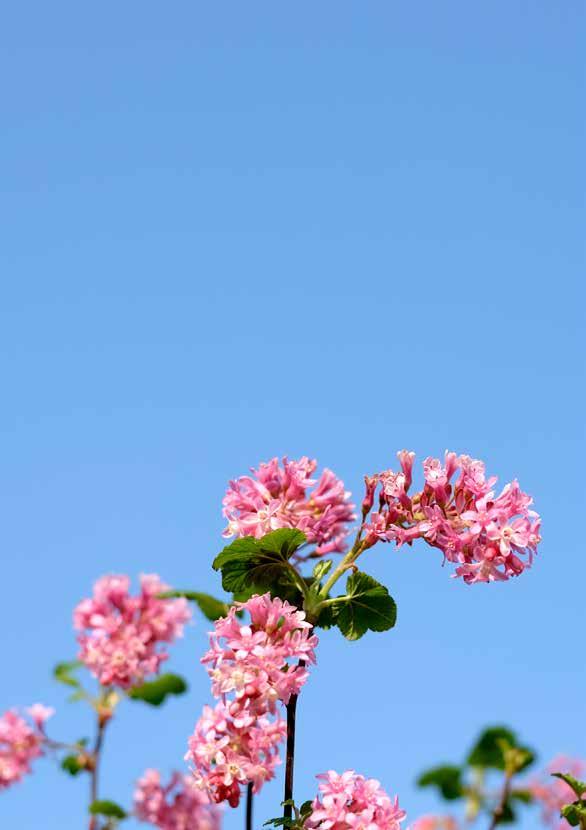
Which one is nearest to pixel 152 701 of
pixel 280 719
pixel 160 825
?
pixel 160 825

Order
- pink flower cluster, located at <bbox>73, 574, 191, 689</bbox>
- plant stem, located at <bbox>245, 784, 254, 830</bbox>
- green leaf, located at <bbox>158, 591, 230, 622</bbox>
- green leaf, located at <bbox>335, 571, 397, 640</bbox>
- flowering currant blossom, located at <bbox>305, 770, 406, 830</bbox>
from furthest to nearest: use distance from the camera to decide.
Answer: pink flower cluster, located at <bbox>73, 574, 191, 689</bbox>, green leaf, located at <bbox>158, 591, 230, 622</bbox>, plant stem, located at <bbox>245, 784, 254, 830</bbox>, green leaf, located at <bbox>335, 571, 397, 640</bbox>, flowering currant blossom, located at <bbox>305, 770, 406, 830</bbox>

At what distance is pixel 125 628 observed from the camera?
9094 mm

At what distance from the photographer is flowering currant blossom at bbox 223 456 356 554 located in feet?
13.7

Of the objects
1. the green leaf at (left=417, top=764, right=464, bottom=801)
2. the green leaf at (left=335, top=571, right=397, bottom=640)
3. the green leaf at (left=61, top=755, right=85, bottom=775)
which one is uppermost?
the green leaf at (left=417, top=764, right=464, bottom=801)

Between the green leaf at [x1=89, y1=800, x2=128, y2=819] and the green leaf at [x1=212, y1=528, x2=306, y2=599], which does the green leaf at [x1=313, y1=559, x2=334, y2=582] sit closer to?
the green leaf at [x1=212, y1=528, x2=306, y2=599]

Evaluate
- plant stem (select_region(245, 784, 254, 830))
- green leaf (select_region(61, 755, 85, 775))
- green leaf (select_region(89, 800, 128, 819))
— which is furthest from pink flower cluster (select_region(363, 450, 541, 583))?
green leaf (select_region(61, 755, 85, 775))

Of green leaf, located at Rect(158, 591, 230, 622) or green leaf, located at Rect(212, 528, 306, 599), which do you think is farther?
green leaf, located at Rect(158, 591, 230, 622)

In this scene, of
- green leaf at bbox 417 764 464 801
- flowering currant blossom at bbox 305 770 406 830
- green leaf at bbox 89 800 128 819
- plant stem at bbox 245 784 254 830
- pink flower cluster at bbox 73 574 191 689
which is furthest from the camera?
green leaf at bbox 417 764 464 801

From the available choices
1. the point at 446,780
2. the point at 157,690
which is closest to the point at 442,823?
the point at 446,780

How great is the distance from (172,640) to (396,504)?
18.4 feet

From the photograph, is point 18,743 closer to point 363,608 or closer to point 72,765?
point 72,765

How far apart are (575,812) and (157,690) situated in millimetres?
5352

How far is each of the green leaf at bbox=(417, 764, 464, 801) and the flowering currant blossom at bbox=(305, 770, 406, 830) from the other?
6.23 meters

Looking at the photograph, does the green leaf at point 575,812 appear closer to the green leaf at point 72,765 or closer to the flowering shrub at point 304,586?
the flowering shrub at point 304,586
